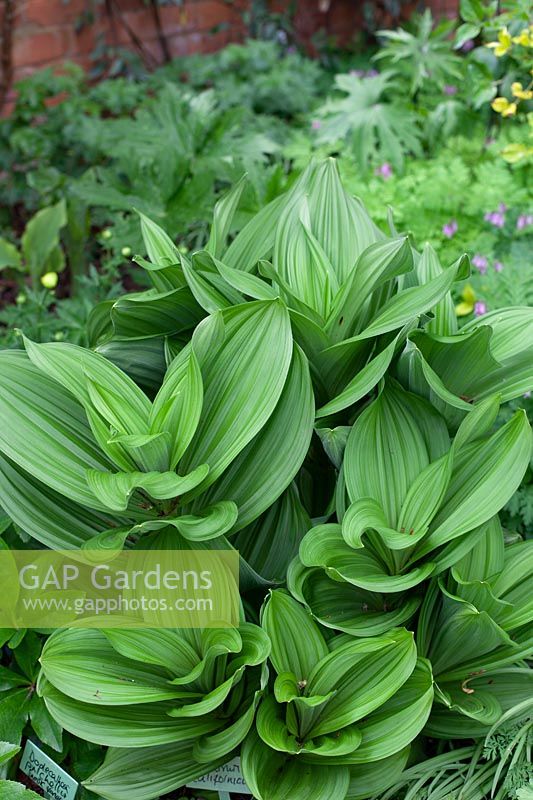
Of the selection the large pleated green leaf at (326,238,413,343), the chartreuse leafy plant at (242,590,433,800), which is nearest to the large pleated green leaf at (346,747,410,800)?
the chartreuse leafy plant at (242,590,433,800)

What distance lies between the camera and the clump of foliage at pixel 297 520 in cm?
108

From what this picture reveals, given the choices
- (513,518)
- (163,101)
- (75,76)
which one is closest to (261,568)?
(513,518)

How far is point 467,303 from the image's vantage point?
192 centimetres

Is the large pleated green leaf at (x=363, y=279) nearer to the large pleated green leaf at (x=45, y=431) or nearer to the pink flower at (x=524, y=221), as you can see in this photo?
the large pleated green leaf at (x=45, y=431)

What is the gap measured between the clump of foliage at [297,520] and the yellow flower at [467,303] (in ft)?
1.86

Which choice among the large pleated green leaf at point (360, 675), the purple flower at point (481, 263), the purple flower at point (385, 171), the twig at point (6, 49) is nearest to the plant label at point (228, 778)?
the large pleated green leaf at point (360, 675)

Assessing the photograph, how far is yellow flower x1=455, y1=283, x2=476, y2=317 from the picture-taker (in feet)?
6.22

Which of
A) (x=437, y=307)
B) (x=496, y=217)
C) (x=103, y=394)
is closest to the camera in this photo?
(x=103, y=394)

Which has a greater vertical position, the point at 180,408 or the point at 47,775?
the point at 180,408

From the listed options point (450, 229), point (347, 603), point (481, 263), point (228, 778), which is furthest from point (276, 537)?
point (450, 229)

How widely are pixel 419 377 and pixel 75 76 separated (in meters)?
2.71

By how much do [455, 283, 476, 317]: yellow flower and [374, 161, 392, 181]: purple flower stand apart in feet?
2.37

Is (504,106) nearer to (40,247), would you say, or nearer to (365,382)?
(365,382)

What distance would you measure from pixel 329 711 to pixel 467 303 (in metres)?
1.13
